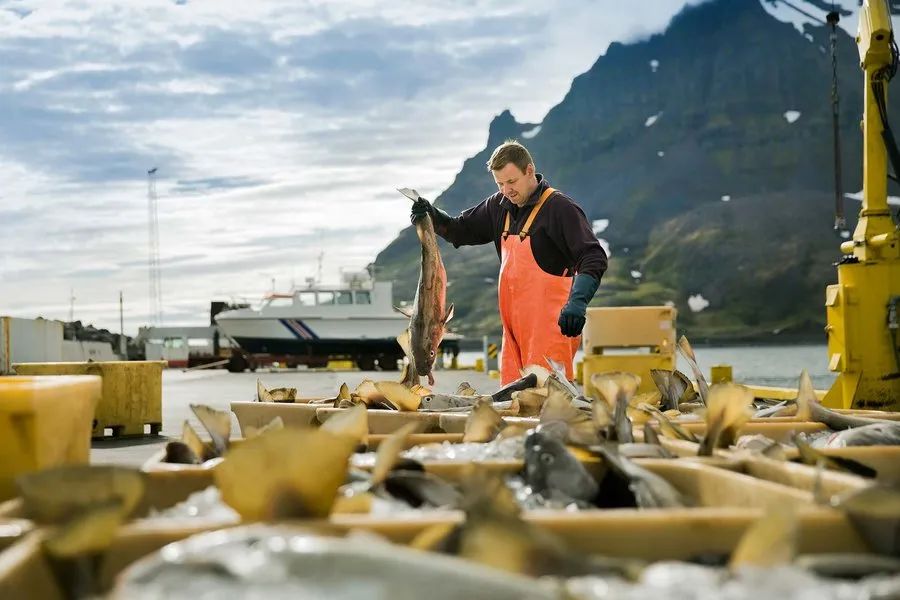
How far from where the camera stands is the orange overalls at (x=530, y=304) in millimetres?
5246

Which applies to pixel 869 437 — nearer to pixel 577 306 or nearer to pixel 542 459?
pixel 542 459

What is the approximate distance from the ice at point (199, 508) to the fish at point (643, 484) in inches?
32.5

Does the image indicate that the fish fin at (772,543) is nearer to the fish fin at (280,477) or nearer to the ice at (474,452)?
the fish fin at (280,477)

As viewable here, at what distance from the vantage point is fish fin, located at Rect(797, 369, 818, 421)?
2.97 metres

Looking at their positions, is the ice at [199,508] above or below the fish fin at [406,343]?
below

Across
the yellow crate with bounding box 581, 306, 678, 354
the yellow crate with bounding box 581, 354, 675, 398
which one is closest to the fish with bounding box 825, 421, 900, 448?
the yellow crate with bounding box 581, 354, 675, 398

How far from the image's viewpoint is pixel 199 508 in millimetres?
1634

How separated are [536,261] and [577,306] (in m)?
0.54

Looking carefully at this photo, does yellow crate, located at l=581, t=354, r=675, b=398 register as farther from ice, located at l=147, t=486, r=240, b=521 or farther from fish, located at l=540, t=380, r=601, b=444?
ice, located at l=147, t=486, r=240, b=521

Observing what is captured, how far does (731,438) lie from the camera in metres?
2.20

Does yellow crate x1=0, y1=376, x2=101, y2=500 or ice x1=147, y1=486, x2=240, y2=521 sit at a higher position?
yellow crate x1=0, y1=376, x2=101, y2=500

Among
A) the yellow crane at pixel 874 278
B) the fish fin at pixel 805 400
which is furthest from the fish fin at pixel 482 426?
the yellow crane at pixel 874 278

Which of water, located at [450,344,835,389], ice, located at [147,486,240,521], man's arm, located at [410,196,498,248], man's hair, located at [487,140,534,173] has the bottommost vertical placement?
water, located at [450,344,835,389]

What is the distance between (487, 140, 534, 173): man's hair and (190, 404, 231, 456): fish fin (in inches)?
132
